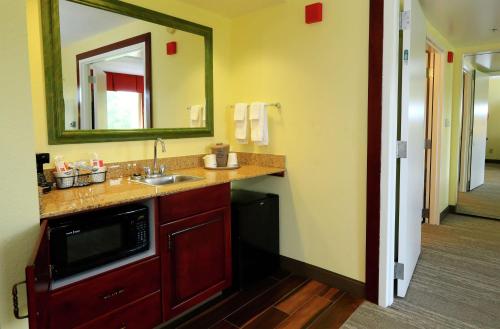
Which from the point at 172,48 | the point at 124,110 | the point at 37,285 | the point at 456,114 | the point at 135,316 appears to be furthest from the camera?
the point at 456,114

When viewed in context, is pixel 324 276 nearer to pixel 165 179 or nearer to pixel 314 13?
pixel 165 179

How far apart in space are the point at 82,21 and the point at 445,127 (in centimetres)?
391

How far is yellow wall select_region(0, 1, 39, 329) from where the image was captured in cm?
127

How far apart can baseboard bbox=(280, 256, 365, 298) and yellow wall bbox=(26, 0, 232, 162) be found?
123cm

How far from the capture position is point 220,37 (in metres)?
3.01

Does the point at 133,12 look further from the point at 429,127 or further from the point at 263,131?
the point at 429,127

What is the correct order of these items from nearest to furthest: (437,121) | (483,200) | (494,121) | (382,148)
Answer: (382,148), (437,121), (483,200), (494,121)

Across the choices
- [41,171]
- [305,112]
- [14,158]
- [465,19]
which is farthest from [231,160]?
[465,19]

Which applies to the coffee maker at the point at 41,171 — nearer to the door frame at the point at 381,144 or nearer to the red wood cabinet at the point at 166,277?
the red wood cabinet at the point at 166,277

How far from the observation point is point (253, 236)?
2.54 metres

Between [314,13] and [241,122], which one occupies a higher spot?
[314,13]

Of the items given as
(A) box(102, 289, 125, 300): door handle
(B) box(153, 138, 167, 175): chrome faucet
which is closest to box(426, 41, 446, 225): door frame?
(B) box(153, 138, 167, 175): chrome faucet

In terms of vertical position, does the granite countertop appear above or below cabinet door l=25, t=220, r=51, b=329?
above

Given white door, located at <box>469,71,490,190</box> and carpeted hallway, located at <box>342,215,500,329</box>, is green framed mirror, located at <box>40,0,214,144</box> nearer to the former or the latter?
carpeted hallway, located at <box>342,215,500,329</box>
